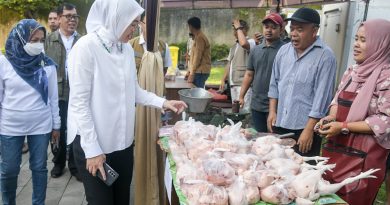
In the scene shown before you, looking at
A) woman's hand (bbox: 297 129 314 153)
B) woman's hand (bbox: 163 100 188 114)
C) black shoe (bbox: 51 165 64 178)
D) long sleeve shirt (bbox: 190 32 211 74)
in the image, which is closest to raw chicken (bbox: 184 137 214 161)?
woman's hand (bbox: 163 100 188 114)

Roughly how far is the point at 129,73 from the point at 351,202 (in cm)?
173

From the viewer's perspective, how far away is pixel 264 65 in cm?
379

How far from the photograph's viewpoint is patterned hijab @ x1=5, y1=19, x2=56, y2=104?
2670 mm

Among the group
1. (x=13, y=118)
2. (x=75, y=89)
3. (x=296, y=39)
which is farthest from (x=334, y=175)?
(x=13, y=118)

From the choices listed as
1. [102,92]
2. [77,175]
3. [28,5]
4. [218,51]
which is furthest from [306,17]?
[28,5]

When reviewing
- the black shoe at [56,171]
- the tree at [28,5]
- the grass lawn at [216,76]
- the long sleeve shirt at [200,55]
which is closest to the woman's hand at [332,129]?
the black shoe at [56,171]

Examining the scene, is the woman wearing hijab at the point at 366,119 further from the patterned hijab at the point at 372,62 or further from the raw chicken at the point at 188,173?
the raw chicken at the point at 188,173

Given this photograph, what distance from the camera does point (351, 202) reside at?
2.24m

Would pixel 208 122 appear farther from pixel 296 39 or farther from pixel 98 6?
pixel 98 6

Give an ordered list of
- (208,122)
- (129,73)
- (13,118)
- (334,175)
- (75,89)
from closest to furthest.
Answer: (75,89), (129,73), (334,175), (13,118), (208,122)

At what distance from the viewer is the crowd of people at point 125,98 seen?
204 cm

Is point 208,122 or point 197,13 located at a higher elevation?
point 197,13

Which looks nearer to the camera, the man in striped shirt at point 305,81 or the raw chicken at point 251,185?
the raw chicken at point 251,185

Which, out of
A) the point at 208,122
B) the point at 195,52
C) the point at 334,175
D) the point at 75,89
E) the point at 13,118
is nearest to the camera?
the point at 75,89
